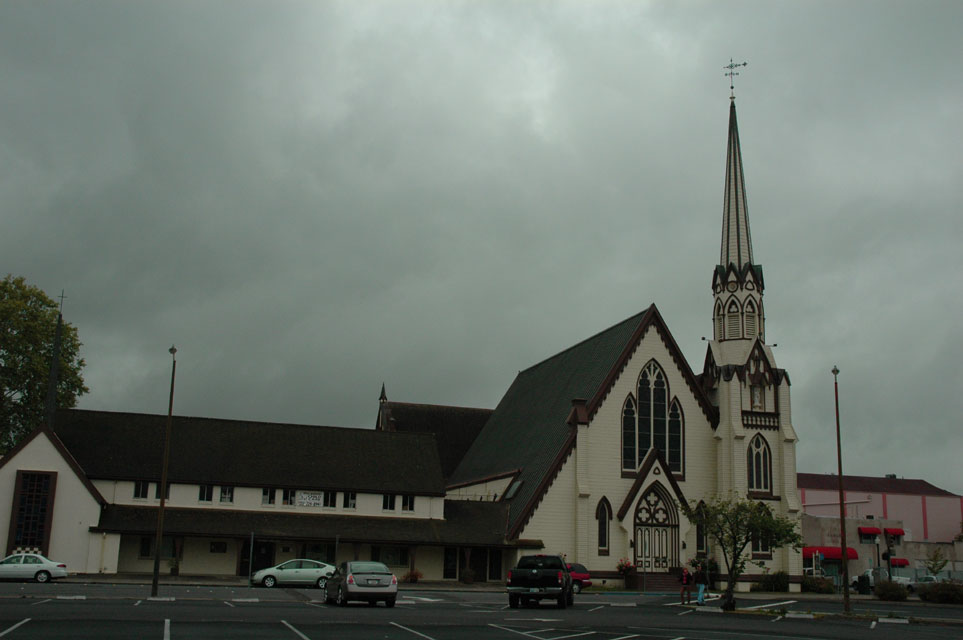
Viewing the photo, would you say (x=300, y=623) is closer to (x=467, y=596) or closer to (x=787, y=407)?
(x=467, y=596)

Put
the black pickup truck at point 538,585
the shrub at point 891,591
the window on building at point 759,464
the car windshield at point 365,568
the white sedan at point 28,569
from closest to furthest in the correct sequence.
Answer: the car windshield at point 365,568 → the black pickup truck at point 538,585 → the white sedan at point 28,569 → the shrub at point 891,591 → the window on building at point 759,464

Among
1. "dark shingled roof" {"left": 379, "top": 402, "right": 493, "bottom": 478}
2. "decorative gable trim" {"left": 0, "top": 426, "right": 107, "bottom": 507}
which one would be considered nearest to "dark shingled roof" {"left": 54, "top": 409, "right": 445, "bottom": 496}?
"decorative gable trim" {"left": 0, "top": 426, "right": 107, "bottom": 507}

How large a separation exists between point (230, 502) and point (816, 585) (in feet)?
108

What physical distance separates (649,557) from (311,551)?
18.3 metres

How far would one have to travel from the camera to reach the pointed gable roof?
52.9 meters

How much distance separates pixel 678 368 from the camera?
183ft

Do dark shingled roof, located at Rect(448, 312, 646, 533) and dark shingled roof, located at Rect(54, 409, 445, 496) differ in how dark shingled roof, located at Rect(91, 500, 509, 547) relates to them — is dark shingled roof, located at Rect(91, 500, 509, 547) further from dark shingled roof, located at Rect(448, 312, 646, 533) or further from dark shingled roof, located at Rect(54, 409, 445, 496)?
dark shingled roof, located at Rect(448, 312, 646, 533)

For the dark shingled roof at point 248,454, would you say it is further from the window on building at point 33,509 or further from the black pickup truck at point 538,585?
the black pickup truck at point 538,585

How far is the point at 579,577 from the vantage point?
46406 mm

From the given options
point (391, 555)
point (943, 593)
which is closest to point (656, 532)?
point (391, 555)

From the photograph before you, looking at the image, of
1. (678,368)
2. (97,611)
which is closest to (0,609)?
(97,611)

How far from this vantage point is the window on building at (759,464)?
182ft

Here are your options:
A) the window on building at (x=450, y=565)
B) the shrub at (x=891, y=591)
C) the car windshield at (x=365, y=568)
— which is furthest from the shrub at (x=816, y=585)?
the car windshield at (x=365, y=568)

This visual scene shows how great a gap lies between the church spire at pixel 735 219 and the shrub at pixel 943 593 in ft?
71.3
